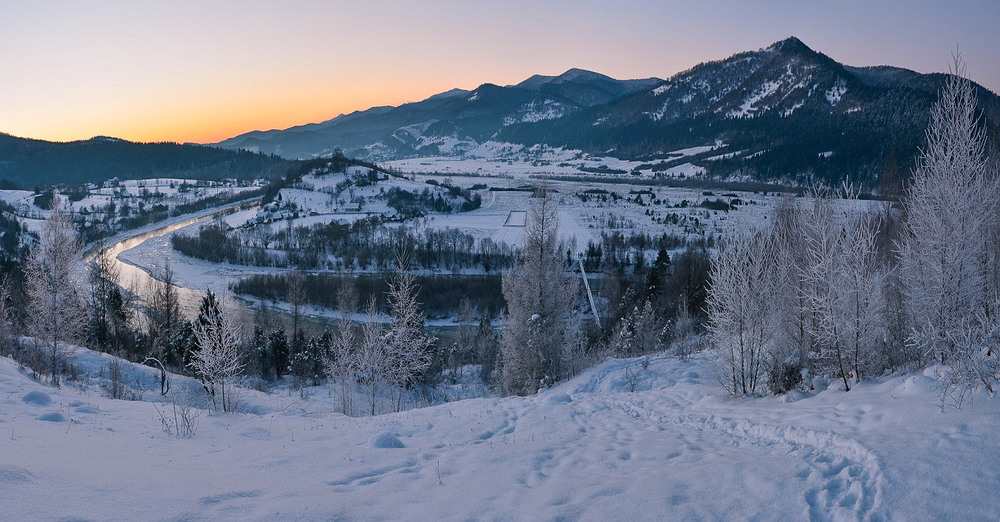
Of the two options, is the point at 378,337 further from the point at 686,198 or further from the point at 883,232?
the point at 686,198

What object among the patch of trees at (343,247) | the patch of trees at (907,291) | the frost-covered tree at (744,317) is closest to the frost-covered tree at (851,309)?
the patch of trees at (907,291)

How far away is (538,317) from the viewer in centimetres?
2402

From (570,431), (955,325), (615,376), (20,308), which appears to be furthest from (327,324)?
(955,325)

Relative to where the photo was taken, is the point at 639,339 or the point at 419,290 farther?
the point at 419,290

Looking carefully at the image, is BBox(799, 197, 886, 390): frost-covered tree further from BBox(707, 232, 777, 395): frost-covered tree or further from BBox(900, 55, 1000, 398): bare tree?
BBox(707, 232, 777, 395): frost-covered tree

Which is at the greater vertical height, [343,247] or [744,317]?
[744,317]

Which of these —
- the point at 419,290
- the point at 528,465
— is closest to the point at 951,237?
the point at 528,465

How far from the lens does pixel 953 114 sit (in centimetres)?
1214

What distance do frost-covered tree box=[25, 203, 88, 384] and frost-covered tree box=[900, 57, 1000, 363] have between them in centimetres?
3203

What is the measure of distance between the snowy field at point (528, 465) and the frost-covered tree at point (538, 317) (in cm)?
1177

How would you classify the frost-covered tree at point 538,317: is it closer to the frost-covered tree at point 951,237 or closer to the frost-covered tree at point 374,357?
the frost-covered tree at point 374,357

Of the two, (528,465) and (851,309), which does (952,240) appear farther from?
(528,465)

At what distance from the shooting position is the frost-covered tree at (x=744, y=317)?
13.5 metres

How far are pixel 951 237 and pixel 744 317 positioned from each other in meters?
4.57
